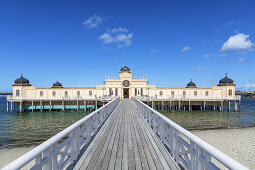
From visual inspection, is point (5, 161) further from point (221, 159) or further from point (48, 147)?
point (221, 159)

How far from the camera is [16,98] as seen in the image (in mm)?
34594

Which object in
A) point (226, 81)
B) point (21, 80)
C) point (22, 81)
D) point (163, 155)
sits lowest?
point (163, 155)

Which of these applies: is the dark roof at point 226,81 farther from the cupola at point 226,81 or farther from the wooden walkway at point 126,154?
the wooden walkway at point 126,154

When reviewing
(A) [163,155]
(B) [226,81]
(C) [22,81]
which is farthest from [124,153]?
(B) [226,81]

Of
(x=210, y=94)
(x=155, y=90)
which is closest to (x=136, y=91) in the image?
(x=155, y=90)

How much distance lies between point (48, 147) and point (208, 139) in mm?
15078

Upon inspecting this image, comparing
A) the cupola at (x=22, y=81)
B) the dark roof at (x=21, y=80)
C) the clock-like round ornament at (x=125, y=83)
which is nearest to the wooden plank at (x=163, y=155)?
the clock-like round ornament at (x=125, y=83)

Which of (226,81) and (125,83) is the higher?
(226,81)

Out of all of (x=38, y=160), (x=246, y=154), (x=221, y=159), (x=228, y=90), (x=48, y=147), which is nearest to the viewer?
(x=221, y=159)

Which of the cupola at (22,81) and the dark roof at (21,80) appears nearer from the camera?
the cupola at (22,81)

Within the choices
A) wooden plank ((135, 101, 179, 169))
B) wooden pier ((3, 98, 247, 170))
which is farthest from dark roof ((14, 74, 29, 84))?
wooden plank ((135, 101, 179, 169))

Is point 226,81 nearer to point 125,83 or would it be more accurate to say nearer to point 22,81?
point 125,83

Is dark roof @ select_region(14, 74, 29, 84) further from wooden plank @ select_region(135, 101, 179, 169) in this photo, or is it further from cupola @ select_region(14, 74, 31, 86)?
wooden plank @ select_region(135, 101, 179, 169)

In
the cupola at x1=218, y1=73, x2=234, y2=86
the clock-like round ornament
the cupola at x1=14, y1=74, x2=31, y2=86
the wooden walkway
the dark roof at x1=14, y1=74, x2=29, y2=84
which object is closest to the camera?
the wooden walkway
